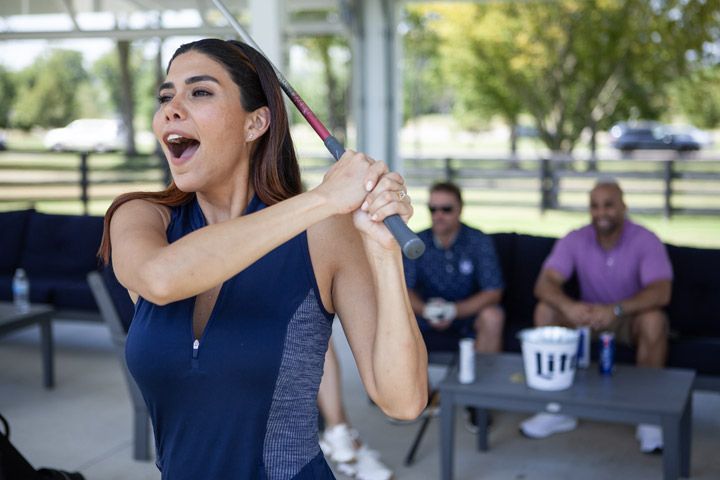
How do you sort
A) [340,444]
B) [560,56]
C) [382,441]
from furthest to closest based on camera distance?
1. [560,56]
2. [382,441]
3. [340,444]

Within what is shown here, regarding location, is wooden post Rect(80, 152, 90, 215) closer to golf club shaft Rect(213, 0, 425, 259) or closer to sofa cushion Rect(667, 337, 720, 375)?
sofa cushion Rect(667, 337, 720, 375)

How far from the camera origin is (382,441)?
4.27m

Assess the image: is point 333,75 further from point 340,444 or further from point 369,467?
point 369,467

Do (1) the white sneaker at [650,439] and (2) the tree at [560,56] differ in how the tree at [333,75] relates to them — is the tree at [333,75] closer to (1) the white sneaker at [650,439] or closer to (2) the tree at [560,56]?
(2) the tree at [560,56]

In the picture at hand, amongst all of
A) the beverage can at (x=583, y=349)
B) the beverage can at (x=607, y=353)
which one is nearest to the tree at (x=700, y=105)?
the beverage can at (x=583, y=349)

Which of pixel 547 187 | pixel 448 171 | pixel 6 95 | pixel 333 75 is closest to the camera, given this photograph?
pixel 547 187

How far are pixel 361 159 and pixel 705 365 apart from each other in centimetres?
349

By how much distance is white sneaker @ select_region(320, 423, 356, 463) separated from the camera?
3.83 meters

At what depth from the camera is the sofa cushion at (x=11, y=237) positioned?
647cm

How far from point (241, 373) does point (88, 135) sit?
22.7 meters

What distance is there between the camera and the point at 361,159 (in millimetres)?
1309

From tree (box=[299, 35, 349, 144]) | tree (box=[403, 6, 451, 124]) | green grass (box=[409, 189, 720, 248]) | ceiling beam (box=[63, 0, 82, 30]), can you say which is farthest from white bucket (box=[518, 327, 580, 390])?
tree (box=[299, 35, 349, 144])

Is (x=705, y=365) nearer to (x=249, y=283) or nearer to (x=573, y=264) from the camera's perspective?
(x=573, y=264)

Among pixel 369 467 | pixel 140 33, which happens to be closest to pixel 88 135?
pixel 140 33
